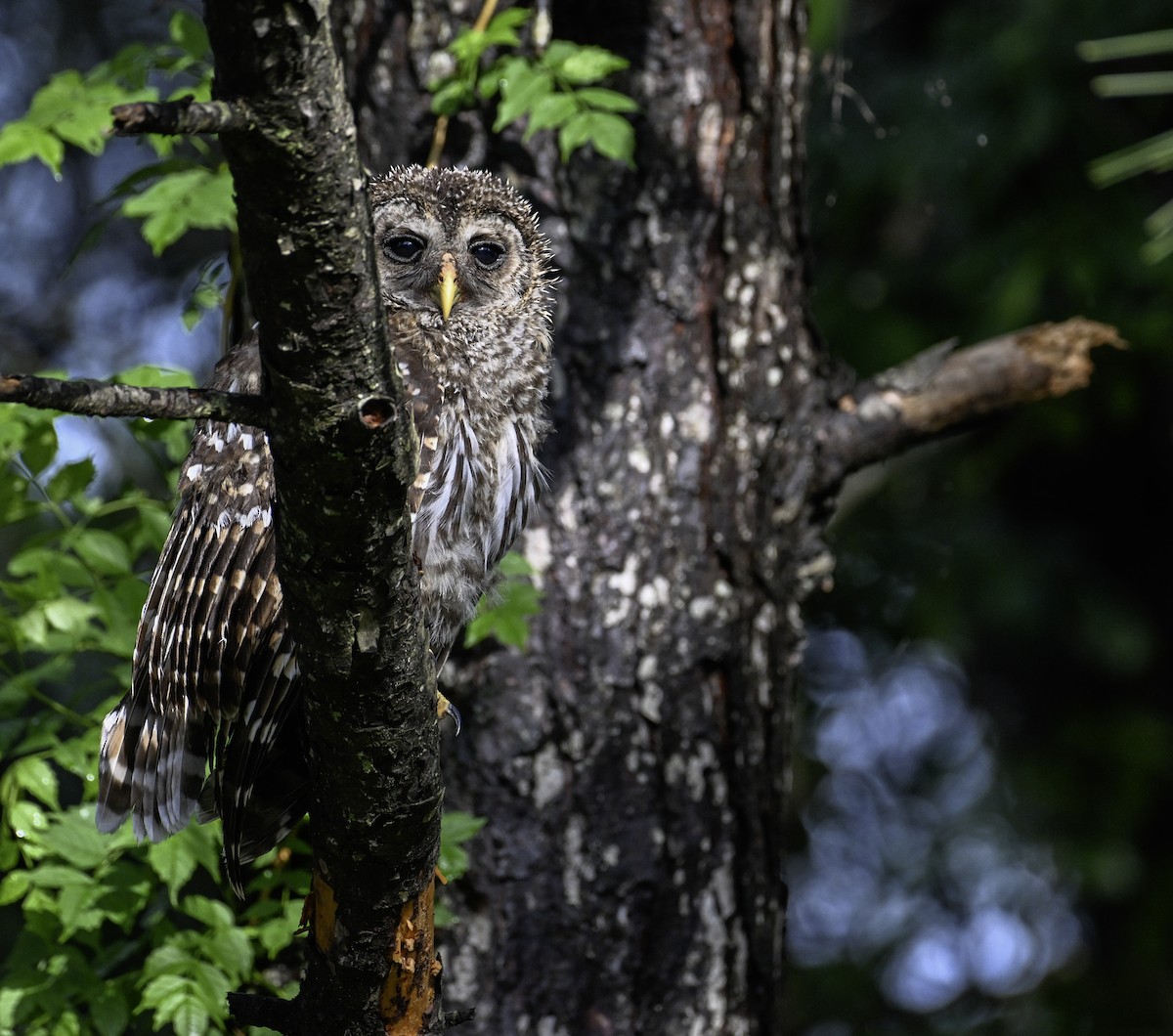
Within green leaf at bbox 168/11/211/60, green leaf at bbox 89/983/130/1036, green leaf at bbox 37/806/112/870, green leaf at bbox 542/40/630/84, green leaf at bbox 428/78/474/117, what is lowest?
green leaf at bbox 89/983/130/1036

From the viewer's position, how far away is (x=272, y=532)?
2162 millimetres

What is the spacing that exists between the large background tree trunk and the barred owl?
0.70 feet

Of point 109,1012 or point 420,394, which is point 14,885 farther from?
point 420,394

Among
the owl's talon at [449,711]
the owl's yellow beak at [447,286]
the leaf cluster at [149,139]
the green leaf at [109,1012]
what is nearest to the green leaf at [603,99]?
the owl's yellow beak at [447,286]

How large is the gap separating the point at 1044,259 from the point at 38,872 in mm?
3757

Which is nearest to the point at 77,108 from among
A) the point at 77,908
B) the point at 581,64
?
the point at 581,64

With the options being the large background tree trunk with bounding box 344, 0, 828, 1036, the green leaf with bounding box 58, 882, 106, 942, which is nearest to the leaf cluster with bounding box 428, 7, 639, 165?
the large background tree trunk with bounding box 344, 0, 828, 1036

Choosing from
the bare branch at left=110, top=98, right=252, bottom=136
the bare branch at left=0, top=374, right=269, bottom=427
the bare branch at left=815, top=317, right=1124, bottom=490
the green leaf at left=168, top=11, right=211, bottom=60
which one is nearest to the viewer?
the bare branch at left=110, top=98, right=252, bottom=136

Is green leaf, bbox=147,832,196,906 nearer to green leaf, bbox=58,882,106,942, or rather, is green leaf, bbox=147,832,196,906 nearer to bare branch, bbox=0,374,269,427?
green leaf, bbox=58,882,106,942

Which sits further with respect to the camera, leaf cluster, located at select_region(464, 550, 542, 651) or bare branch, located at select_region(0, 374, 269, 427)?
leaf cluster, located at select_region(464, 550, 542, 651)

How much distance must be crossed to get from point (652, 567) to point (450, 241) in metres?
0.78

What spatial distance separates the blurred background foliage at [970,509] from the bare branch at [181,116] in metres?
2.60

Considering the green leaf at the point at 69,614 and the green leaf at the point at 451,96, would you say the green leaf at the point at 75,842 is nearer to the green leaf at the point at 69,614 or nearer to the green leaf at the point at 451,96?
the green leaf at the point at 69,614

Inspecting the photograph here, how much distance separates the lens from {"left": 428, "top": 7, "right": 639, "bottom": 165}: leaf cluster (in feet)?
7.75
